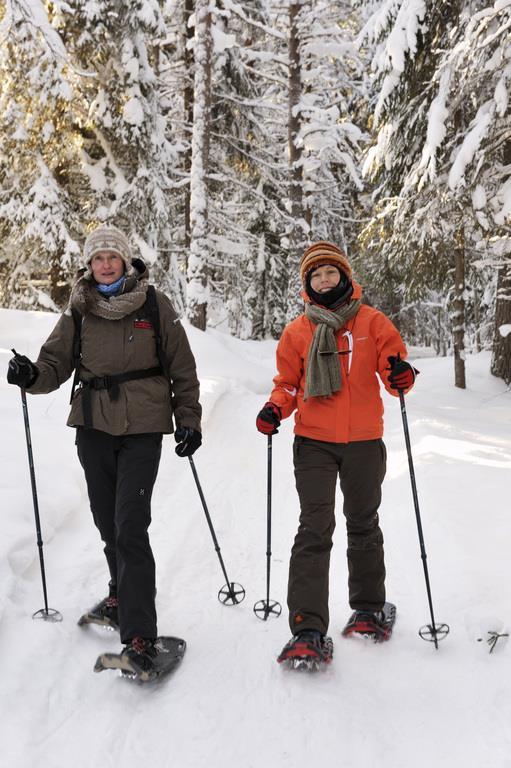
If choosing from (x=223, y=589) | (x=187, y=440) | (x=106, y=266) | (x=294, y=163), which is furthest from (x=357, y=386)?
(x=294, y=163)

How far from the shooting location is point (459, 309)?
11.4 m

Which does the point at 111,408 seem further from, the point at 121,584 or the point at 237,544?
the point at 237,544

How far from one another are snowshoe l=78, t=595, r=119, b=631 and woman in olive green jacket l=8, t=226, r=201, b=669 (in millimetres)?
356

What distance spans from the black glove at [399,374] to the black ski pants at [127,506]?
1.40 m

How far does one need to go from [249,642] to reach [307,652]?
53 cm

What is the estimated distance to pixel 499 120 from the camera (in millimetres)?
8820

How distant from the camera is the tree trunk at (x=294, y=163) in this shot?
1556 centimetres

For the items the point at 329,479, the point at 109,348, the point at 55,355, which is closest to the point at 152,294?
the point at 109,348

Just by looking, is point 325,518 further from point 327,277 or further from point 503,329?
point 503,329

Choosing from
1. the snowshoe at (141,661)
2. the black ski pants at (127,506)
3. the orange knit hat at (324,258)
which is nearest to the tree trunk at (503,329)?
the orange knit hat at (324,258)

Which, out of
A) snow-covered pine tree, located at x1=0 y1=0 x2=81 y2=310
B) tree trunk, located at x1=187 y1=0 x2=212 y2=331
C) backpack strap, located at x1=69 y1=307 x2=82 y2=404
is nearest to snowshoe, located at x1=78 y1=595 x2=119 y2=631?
backpack strap, located at x1=69 y1=307 x2=82 y2=404

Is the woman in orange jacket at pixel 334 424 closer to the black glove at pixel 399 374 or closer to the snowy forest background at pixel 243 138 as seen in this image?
the black glove at pixel 399 374

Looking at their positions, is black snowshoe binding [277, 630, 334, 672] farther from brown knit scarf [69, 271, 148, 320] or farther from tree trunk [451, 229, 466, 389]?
tree trunk [451, 229, 466, 389]

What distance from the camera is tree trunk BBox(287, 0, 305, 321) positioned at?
613 inches
